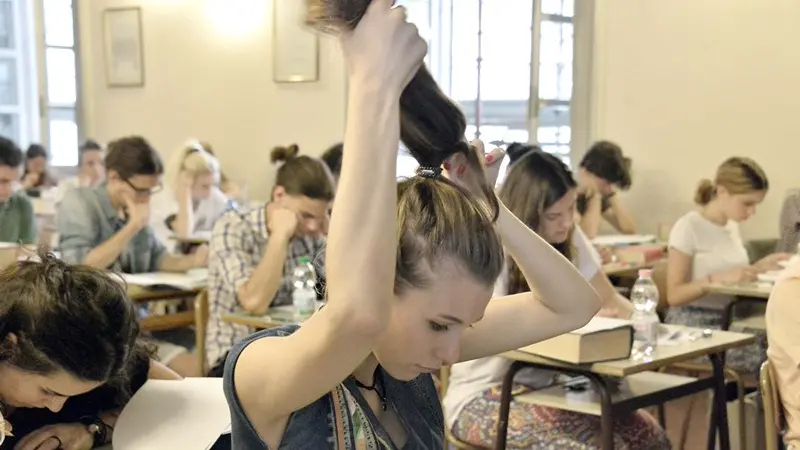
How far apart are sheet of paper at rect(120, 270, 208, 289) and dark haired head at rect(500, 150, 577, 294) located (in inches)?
60.6

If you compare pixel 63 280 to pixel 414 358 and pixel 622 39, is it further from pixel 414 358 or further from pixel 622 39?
pixel 622 39

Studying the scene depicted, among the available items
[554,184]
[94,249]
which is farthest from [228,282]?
[554,184]

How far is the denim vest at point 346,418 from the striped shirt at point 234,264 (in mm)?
2289

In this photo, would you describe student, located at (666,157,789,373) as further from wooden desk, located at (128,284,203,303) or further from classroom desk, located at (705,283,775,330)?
wooden desk, located at (128,284,203,303)

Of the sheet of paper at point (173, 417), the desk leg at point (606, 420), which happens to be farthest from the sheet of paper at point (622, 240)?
the sheet of paper at point (173, 417)

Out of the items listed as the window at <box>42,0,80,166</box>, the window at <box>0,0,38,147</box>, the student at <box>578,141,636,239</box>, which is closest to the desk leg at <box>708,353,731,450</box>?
the student at <box>578,141,636,239</box>

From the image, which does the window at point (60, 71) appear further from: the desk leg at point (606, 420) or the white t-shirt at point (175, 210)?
the desk leg at point (606, 420)

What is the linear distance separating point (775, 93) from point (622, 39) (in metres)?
1.05

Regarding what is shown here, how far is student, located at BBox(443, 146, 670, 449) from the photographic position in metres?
2.74

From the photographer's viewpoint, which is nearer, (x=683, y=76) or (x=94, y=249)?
(x=94, y=249)

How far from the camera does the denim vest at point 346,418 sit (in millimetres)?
1089

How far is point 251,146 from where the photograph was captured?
7559 millimetres

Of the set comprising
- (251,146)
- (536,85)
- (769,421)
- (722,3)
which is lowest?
(769,421)

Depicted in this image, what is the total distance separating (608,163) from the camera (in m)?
5.96
